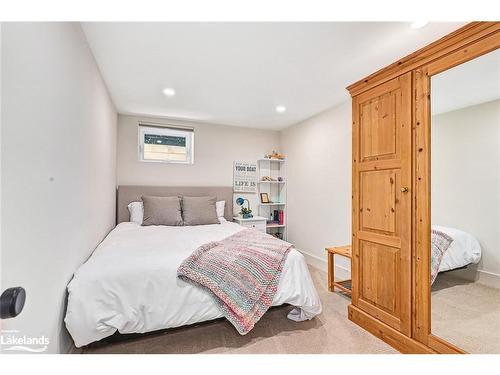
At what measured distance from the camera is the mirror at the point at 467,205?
4.55 feet

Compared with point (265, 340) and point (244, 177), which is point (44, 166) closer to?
point (265, 340)

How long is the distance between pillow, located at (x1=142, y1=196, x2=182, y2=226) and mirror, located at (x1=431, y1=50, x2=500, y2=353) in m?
2.92

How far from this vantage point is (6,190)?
0.91 meters

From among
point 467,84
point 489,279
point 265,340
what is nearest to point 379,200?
point 489,279

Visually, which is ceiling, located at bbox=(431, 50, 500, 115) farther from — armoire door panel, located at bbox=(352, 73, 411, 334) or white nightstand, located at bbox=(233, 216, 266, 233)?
white nightstand, located at bbox=(233, 216, 266, 233)

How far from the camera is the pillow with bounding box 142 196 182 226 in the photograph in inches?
131

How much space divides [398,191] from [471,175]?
41 cm

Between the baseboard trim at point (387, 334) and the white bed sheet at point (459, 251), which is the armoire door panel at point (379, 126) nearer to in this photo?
the white bed sheet at point (459, 251)

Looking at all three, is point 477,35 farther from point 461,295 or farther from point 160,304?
point 160,304

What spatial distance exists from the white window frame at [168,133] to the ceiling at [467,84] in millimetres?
3463

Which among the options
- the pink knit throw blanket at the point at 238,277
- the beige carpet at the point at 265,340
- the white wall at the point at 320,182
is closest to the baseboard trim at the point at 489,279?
the beige carpet at the point at 265,340

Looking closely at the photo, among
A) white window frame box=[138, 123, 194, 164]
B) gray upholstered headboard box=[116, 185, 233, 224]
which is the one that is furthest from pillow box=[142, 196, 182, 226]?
white window frame box=[138, 123, 194, 164]
